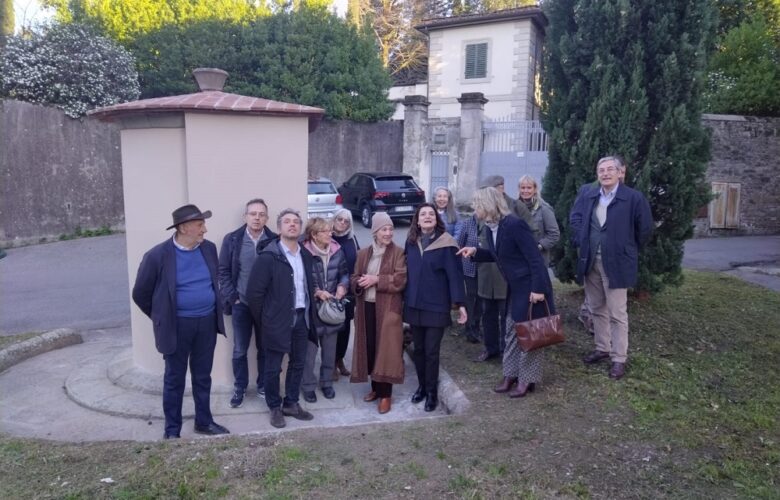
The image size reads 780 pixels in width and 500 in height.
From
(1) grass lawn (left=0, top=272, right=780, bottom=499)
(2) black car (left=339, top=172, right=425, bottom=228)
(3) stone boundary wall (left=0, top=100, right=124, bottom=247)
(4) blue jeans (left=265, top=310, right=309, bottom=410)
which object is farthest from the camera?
(2) black car (left=339, top=172, right=425, bottom=228)

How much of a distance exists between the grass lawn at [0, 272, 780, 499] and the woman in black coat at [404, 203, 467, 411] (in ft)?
1.91

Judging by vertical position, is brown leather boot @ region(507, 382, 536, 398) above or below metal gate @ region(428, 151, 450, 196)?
below

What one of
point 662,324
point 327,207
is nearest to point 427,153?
point 327,207

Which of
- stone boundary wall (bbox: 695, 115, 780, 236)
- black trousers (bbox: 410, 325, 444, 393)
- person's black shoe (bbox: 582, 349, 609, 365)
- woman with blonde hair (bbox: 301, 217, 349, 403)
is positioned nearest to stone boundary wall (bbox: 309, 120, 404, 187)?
stone boundary wall (bbox: 695, 115, 780, 236)

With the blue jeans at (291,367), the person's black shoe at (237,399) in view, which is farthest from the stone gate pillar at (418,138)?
the blue jeans at (291,367)

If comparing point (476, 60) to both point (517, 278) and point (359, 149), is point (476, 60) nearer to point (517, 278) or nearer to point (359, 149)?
point (359, 149)

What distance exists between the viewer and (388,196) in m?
16.0

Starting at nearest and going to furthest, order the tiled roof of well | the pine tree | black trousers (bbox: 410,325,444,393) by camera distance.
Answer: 1. black trousers (bbox: 410,325,444,393)
2. the tiled roof of well
3. the pine tree

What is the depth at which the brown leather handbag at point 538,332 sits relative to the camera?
4.79 m

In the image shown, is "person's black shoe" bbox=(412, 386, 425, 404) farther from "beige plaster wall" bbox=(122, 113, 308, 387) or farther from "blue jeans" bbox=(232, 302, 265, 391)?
"beige plaster wall" bbox=(122, 113, 308, 387)

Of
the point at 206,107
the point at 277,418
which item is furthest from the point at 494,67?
the point at 277,418

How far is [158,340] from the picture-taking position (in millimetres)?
4520

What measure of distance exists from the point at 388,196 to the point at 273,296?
11284 mm

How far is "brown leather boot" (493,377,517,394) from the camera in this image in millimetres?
5238
